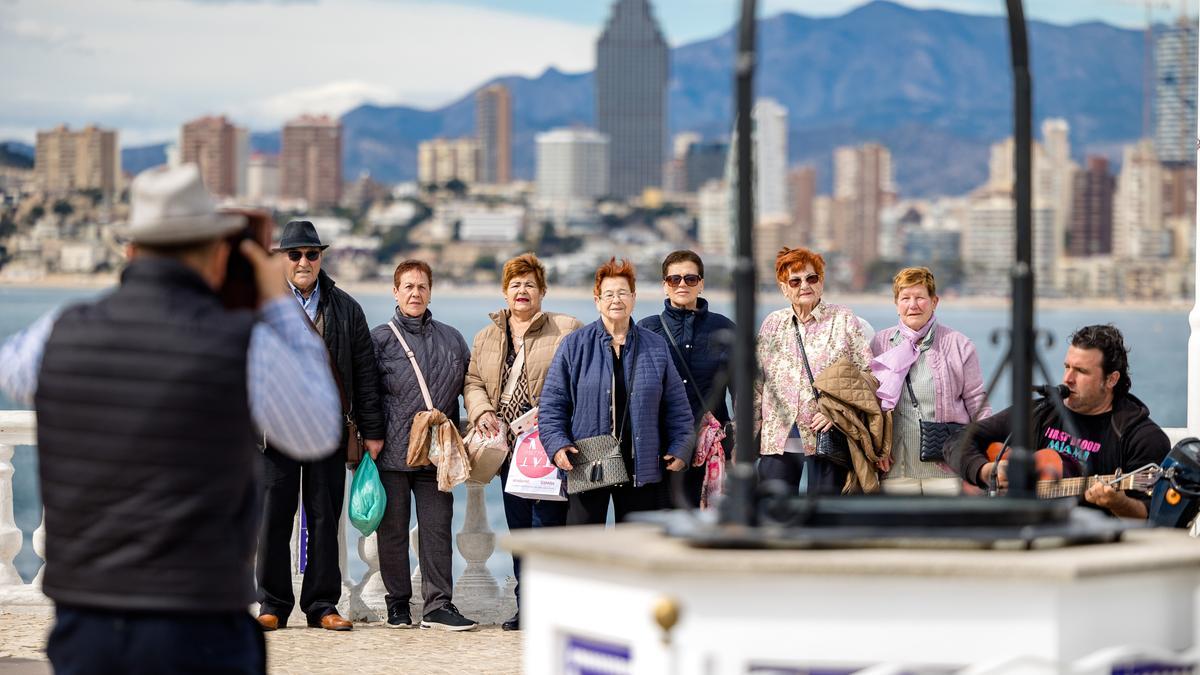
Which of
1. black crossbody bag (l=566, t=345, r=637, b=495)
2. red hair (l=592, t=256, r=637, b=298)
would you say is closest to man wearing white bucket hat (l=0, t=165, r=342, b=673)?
black crossbody bag (l=566, t=345, r=637, b=495)

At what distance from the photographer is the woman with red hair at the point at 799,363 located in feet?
27.7

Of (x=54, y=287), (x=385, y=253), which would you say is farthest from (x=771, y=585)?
(x=385, y=253)

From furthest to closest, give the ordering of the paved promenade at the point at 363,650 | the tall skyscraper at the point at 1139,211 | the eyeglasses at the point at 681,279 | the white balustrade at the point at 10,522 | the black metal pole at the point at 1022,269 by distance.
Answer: the tall skyscraper at the point at 1139,211 → the white balustrade at the point at 10,522 → the eyeglasses at the point at 681,279 → the paved promenade at the point at 363,650 → the black metal pole at the point at 1022,269

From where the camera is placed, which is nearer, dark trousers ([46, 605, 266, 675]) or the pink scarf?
dark trousers ([46, 605, 266, 675])

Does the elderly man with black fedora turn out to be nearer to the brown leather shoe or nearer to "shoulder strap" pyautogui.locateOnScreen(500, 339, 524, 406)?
the brown leather shoe

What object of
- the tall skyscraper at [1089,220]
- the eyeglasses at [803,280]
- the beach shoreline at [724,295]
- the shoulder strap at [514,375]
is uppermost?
the tall skyscraper at [1089,220]

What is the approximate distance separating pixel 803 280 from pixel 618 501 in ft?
4.14

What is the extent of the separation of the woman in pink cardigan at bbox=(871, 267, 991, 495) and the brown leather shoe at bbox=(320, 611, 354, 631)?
246 centimetres

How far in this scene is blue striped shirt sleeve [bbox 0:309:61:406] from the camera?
4.46m

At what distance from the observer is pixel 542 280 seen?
874 cm

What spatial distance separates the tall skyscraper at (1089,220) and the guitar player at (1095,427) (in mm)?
185101

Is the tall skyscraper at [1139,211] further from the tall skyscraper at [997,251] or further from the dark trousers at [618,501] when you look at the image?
the dark trousers at [618,501]

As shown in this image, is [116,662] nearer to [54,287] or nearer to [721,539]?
[721,539]

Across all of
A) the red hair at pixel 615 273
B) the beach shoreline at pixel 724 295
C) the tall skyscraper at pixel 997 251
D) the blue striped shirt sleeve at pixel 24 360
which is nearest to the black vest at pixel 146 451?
the blue striped shirt sleeve at pixel 24 360
